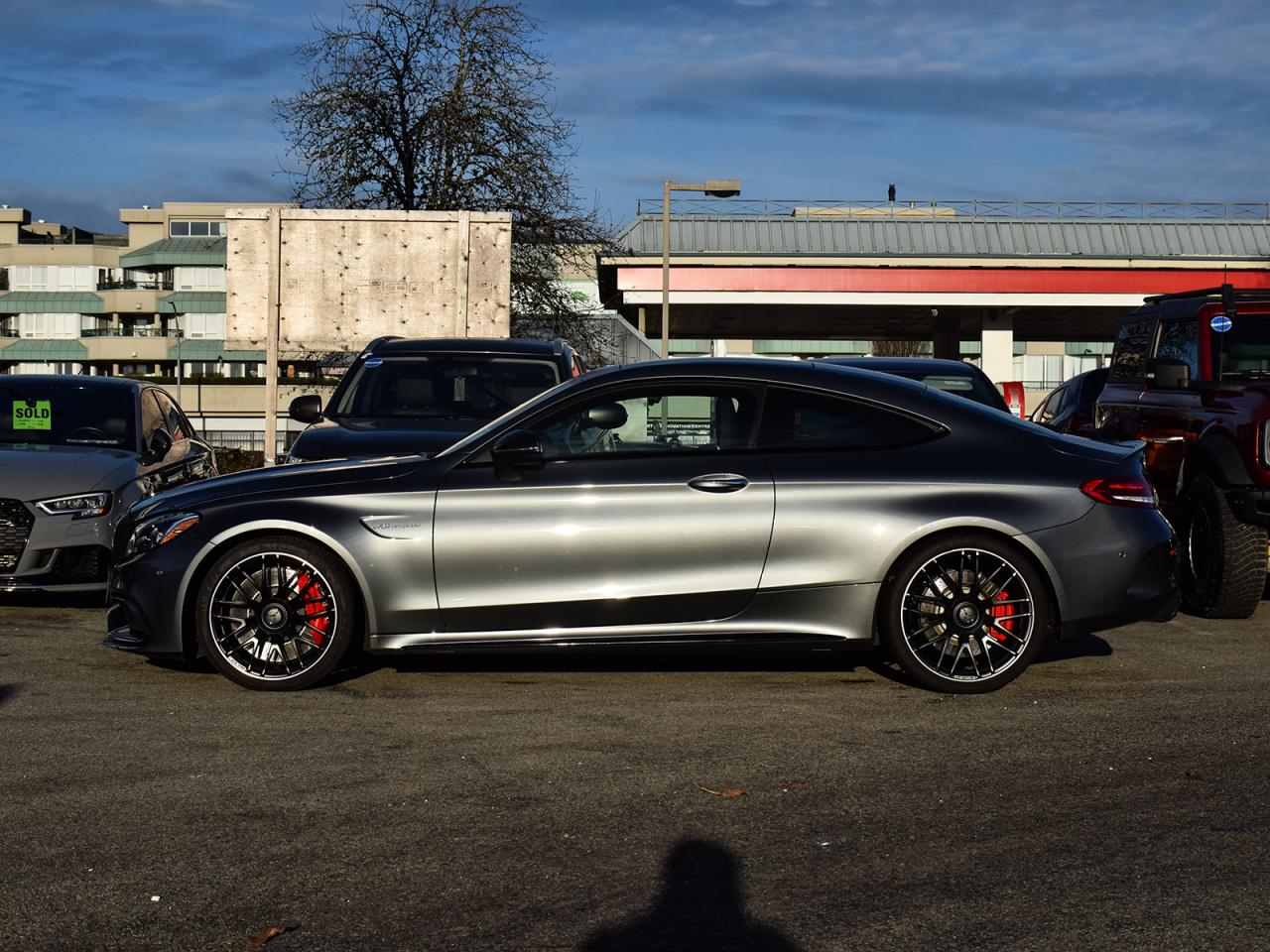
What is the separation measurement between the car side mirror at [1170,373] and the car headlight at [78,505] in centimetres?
685

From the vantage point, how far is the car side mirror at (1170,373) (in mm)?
10477

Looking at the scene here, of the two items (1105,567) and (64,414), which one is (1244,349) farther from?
(64,414)

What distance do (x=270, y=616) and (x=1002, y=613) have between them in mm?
3282

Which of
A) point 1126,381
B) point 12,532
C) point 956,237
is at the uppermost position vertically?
point 956,237

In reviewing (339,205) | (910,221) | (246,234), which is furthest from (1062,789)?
(910,221)

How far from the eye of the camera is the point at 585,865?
181 inches

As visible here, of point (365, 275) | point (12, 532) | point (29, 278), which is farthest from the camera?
point (29, 278)

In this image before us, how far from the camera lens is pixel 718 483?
7.16m

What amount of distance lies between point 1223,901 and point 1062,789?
120 centimetres

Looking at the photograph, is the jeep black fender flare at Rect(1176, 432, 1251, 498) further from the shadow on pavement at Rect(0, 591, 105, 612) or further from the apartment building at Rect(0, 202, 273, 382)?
the apartment building at Rect(0, 202, 273, 382)

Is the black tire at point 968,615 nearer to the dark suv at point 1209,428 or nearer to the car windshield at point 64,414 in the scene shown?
the dark suv at point 1209,428

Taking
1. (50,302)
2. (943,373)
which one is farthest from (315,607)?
(50,302)

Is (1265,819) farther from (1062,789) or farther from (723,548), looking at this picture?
(723,548)

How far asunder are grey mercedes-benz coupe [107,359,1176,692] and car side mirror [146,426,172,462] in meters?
4.34
